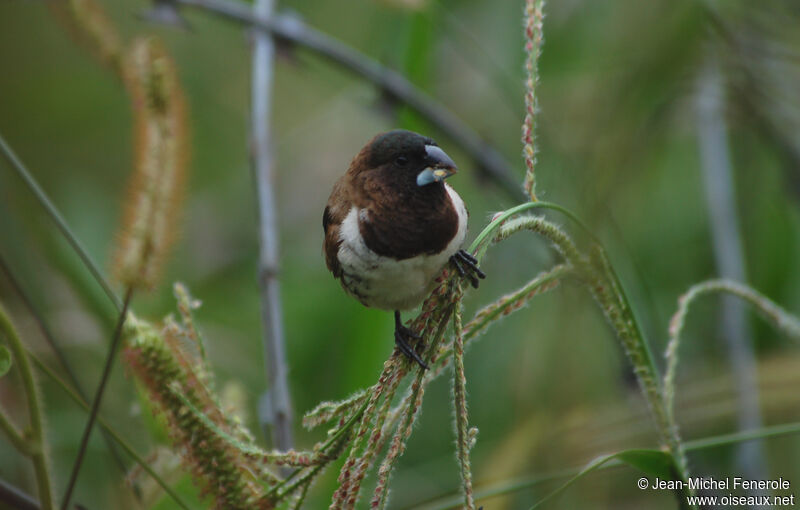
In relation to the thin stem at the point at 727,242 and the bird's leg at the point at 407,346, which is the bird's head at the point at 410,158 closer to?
the bird's leg at the point at 407,346

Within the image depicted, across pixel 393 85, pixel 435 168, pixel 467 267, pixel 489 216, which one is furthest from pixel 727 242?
pixel 489 216

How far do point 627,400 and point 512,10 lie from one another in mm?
1721

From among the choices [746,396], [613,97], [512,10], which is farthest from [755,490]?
[512,10]

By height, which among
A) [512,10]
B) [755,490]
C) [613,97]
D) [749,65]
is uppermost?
[512,10]

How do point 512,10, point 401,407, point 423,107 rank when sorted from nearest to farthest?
point 401,407
point 423,107
point 512,10

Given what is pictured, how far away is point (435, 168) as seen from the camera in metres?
1.41

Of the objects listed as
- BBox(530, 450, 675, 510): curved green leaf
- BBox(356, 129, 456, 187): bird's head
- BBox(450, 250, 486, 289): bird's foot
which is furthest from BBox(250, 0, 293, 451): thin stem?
BBox(530, 450, 675, 510): curved green leaf

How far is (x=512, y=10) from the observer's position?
3240 mm

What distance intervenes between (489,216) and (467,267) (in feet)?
A: 0.52

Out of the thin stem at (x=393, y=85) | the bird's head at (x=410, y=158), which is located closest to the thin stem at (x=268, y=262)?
the thin stem at (x=393, y=85)

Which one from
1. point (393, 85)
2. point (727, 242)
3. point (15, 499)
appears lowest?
point (15, 499)

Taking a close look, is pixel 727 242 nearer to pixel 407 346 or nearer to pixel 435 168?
pixel 435 168

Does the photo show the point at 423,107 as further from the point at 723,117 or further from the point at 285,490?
the point at 285,490

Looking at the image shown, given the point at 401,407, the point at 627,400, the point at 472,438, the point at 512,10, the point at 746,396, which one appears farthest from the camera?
the point at 512,10
